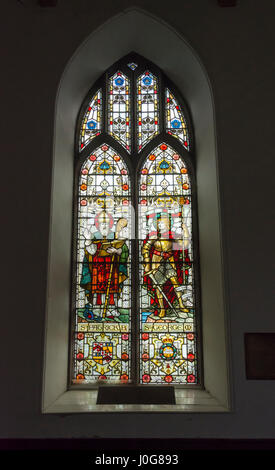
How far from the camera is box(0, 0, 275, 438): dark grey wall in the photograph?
10.7 ft

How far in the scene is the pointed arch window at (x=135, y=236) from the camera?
13.3 ft

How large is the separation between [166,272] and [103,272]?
2.08ft

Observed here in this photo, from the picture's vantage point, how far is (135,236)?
4316 millimetres

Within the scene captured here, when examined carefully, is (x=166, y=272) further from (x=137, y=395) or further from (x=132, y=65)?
(x=132, y=65)

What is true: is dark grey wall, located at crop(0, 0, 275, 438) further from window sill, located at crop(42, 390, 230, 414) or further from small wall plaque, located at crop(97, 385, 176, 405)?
small wall plaque, located at crop(97, 385, 176, 405)
